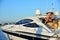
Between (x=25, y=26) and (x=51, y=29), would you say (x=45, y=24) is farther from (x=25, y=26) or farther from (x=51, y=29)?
(x=25, y=26)

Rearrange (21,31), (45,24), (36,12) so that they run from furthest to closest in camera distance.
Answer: (36,12)
(21,31)
(45,24)

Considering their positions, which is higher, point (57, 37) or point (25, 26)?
point (25, 26)

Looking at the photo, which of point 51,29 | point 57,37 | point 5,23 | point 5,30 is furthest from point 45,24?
point 5,23

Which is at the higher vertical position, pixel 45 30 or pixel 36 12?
pixel 36 12

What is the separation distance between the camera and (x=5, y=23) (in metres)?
14.1

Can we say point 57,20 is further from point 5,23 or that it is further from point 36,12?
point 5,23

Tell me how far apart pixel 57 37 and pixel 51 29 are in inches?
30.8

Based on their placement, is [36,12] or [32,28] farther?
[36,12]

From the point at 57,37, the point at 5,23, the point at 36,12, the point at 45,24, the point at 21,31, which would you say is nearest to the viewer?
the point at 57,37

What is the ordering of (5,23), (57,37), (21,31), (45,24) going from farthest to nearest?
(5,23), (21,31), (45,24), (57,37)

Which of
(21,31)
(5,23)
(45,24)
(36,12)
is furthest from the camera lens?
(5,23)

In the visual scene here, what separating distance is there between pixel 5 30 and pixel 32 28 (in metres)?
2.36

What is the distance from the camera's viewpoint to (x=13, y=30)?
1220 centimetres

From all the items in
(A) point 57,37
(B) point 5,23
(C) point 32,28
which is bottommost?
(A) point 57,37
